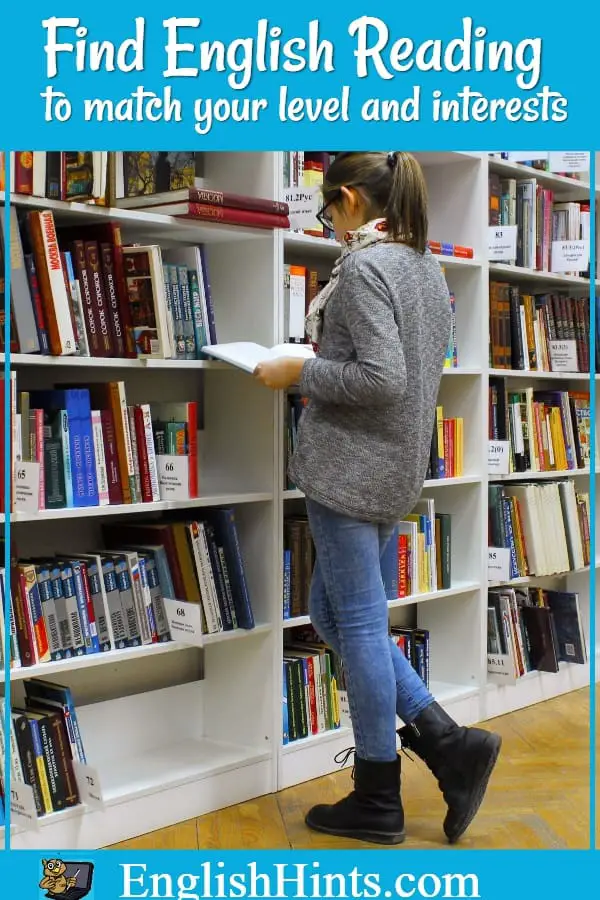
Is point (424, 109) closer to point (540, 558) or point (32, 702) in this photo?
point (32, 702)

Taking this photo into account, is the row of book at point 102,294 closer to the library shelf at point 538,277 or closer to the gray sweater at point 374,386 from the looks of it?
the gray sweater at point 374,386

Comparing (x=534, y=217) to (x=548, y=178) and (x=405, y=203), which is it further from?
(x=405, y=203)

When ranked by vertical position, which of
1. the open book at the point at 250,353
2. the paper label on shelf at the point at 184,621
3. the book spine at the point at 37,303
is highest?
the book spine at the point at 37,303

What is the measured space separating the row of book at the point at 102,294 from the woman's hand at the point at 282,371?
0.22m

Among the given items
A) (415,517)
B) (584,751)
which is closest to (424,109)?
(415,517)

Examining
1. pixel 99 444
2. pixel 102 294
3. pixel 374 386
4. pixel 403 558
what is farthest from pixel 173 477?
pixel 403 558

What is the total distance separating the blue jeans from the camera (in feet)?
7.27

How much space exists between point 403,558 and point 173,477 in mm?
887

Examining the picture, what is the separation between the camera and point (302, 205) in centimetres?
259

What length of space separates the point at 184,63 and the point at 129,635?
1.16 metres

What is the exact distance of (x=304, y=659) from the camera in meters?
2.76

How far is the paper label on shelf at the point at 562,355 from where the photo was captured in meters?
3.60

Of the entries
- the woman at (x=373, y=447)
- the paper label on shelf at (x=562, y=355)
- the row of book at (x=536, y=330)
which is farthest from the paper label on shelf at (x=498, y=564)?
the woman at (x=373, y=447)

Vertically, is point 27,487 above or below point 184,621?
above
